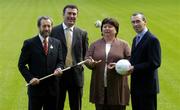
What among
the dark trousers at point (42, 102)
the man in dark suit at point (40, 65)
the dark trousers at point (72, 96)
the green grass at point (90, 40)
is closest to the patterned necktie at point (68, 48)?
the dark trousers at point (72, 96)

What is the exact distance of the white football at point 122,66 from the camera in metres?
8.12

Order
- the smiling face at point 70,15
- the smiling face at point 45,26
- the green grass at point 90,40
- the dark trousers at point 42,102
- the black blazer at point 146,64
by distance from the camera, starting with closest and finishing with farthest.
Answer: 1. the black blazer at point 146,64
2. the smiling face at point 45,26
3. the dark trousers at point 42,102
4. the smiling face at point 70,15
5. the green grass at point 90,40

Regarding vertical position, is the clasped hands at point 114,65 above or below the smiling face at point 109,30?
below

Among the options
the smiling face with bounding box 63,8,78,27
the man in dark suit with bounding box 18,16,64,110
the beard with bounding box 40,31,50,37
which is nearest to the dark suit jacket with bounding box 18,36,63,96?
the man in dark suit with bounding box 18,16,64,110

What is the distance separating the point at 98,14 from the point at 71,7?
2640 centimetres

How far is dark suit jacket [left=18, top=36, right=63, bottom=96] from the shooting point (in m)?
8.62

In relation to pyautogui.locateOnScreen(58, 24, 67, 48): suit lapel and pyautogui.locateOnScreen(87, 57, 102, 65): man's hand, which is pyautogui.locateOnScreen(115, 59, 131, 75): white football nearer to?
pyautogui.locateOnScreen(87, 57, 102, 65): man's hand

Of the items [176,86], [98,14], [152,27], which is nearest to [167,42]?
[152,27]

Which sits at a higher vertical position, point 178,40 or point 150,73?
point 178,40

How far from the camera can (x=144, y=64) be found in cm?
827

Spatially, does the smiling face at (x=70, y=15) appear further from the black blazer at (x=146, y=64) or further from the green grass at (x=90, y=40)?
the green grass at (x=90, y=40)

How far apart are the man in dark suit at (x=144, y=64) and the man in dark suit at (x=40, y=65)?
49.2 inches

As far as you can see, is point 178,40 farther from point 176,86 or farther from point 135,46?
point 135,46

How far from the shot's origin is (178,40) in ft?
75.6
